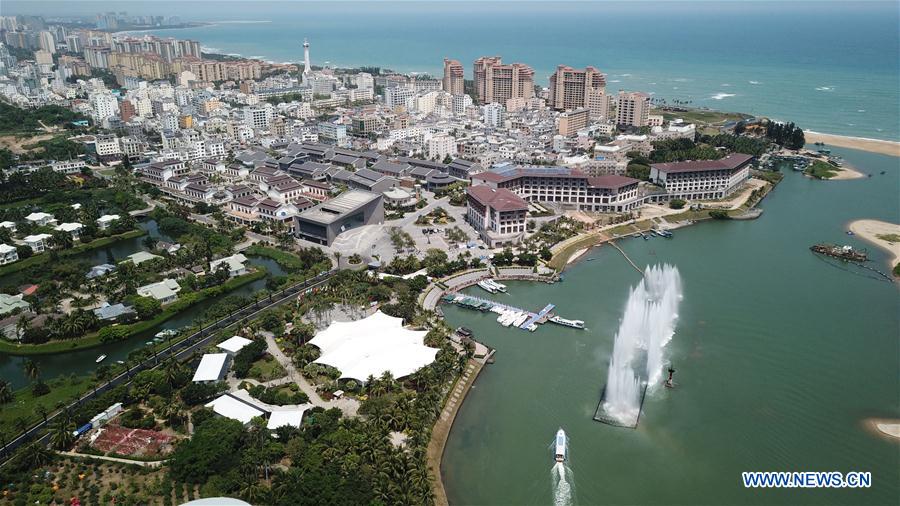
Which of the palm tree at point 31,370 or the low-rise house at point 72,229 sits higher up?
the low-rise house at point 72,229

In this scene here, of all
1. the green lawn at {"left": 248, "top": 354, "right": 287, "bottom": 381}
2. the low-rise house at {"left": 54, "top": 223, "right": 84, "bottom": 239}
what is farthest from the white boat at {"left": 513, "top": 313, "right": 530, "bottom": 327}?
the low-rise house at {"left": 54, "top": 223, "right": 84, "bottom": 239}

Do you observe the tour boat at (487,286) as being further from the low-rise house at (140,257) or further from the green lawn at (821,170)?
the green lawn at (821,170)

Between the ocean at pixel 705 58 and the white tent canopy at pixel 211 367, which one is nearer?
the white tent canopy at pixel 211 367

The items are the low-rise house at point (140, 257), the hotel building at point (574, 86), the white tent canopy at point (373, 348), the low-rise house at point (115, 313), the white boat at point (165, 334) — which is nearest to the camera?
the white tent canopy at point (373, 348)

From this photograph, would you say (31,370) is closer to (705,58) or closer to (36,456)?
(36,456)

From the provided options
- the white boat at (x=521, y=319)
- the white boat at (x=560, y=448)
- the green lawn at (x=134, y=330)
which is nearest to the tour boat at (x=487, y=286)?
the white boat at (x=521, y=319)

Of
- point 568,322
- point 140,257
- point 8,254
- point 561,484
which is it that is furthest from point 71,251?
point 561,484

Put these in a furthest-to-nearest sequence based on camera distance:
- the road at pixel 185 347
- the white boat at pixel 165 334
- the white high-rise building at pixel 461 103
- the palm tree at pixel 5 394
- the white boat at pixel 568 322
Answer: the white high-rise building at pixel 461 103 → the white boat at pixel 568 322 → the white boat at pixel 165 334 → the palm tree at pixel 5 394 → the road at pixel 185 347
